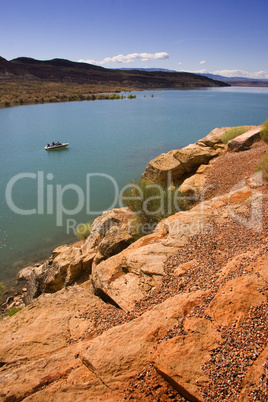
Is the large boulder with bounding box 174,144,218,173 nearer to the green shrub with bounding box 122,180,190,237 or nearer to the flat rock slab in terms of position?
the flat rock slab

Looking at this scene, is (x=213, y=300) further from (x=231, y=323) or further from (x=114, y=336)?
(x=114, y=336)

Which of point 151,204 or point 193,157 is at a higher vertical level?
point 193,157

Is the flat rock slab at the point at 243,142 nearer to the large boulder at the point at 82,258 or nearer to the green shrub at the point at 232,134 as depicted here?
the green shrub at the point at 232,134

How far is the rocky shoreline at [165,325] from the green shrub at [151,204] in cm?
189

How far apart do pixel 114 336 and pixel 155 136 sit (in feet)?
80.6

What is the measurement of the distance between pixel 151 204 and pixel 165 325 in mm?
6111

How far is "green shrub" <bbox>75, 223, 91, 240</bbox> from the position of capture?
11789mm

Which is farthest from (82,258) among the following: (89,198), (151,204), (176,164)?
(89,198)

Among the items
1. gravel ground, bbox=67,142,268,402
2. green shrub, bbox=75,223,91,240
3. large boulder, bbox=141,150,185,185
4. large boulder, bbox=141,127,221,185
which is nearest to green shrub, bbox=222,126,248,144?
large boulder, bbox=141,127,221,185

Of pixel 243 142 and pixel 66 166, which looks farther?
pixel 66 166

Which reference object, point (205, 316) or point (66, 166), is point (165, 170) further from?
point (66, 166)

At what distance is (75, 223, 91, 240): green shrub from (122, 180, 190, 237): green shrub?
2.68 metres

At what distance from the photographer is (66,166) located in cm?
2009

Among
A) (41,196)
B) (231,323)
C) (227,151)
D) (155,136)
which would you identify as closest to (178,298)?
(231,323)
